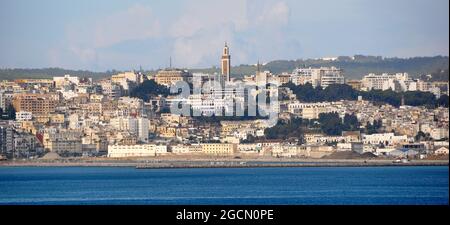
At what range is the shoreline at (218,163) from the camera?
30172mm

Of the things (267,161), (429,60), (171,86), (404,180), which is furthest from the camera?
(171,86)

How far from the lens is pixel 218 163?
31.9m

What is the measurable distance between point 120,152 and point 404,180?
14.5 m

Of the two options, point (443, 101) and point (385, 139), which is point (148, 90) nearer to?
point (385, 139)

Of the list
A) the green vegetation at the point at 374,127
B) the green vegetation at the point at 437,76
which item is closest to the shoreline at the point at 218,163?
the green vegetation at the point at 437,76

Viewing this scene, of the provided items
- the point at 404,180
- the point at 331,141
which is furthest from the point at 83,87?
the point at 404,180

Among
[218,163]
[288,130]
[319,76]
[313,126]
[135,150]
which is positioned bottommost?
[218,163]

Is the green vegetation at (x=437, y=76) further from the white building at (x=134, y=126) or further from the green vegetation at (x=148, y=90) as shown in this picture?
the green vegetation at (x=148, y=90)

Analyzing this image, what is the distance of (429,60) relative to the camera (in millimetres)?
29578

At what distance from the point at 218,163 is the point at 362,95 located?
8.25 metres

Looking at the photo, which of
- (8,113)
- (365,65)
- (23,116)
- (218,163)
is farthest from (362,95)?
(8,113)

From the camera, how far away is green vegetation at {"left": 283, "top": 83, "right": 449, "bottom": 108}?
35031 mm
